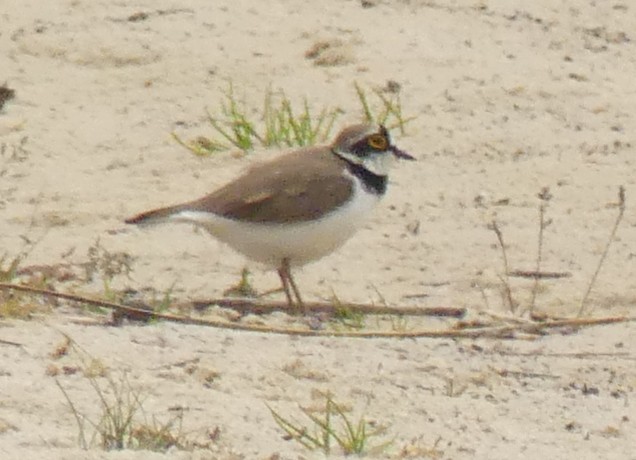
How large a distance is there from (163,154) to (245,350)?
280 centimetres

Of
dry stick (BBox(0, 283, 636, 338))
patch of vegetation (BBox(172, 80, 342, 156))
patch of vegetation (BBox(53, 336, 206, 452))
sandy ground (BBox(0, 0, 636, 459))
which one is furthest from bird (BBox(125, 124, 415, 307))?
patch of vegetation (BBox(53, 336, 206, 452))

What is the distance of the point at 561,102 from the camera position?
909 centimetres

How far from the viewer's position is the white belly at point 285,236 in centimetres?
736

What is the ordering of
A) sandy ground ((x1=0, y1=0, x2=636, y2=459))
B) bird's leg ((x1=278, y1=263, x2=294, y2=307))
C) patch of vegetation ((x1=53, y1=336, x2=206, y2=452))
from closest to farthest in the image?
patch of vegetation ((x1=53, y1=336, x2=206, y2=452))
sandy ground ((x1=0, y1=0, x2=636, y2=459))
bird's leg ((x1=278, y1=263, x2=294, y2=307))

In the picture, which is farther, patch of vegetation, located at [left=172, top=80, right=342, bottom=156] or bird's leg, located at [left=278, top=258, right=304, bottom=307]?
patch of vegetation, located at [left=172, top=80, right=342, bottom=156]

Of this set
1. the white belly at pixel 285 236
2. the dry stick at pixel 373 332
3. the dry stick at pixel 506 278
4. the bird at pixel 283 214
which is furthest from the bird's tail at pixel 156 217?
the dry stick at pixel 506 278

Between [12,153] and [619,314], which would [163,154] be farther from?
[619,314]

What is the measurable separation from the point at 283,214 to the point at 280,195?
0.25 ft

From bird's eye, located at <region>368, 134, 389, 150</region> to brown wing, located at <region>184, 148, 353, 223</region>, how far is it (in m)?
0.34

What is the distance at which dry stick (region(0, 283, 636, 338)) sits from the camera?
20.7 ft

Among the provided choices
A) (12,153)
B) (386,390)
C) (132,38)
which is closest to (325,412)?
(386,390)

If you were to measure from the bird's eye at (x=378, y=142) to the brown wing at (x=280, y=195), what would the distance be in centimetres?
34

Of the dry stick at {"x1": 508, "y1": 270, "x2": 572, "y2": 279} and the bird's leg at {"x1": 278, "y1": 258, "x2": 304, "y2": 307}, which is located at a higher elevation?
the bird's leg at {"x1": 278, "y1": 258, "x2": 304, "y2": 307}

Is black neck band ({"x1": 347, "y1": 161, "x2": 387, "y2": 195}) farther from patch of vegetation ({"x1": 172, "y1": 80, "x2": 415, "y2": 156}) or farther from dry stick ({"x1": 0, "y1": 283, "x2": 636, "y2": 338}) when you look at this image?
dry stick ({"x1": 0, "y1": 283, "x2": 636, "y2": 338})
